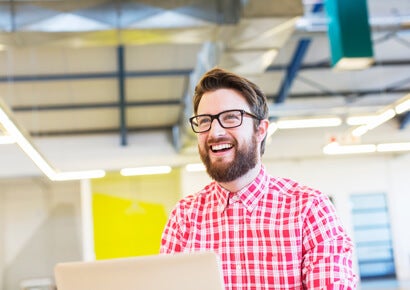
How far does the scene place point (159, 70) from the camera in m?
10.1

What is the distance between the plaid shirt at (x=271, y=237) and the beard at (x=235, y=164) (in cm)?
7

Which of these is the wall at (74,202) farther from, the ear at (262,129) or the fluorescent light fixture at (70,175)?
the ear at (262,129)

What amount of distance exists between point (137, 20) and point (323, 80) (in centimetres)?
645

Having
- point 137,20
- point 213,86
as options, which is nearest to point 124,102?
point 137,20

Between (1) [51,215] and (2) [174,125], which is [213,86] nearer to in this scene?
(2) [174,125]

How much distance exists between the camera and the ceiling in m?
5.22

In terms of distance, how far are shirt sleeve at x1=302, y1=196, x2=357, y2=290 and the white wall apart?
1165 centimetres

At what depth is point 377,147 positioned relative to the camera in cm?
962

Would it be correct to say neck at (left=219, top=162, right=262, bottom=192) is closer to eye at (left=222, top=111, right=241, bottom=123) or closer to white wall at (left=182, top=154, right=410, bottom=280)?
eye at (left=222, top=111, right=241, bottom=123)

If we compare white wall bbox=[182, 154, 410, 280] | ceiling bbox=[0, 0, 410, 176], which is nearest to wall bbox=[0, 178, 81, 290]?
ceiling bbox=[0, 0, 410, 176]

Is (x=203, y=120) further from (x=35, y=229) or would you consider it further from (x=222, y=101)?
(x=35, y=229)

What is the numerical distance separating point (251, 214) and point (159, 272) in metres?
0.40

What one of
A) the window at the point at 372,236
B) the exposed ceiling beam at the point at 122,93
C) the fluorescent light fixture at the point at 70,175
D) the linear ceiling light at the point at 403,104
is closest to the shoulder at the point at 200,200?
the linear ceiling light at the point at 403,104

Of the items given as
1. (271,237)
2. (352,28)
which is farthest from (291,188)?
(352,28)
